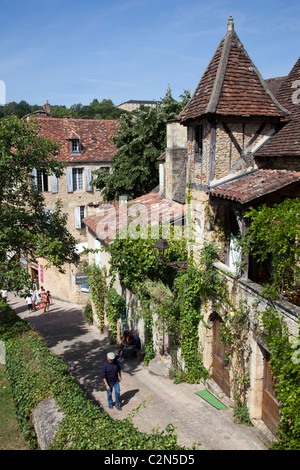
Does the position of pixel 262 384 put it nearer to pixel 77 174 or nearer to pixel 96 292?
pixel 96 292

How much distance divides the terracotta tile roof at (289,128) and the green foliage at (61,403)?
20.2ft

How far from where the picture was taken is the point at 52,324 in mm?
18172

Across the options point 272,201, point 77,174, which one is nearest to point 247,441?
point 272,201

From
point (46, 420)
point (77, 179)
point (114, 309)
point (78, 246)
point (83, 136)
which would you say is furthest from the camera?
point (83, 136)

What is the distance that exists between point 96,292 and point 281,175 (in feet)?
33.2

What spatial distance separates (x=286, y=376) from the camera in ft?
18.9

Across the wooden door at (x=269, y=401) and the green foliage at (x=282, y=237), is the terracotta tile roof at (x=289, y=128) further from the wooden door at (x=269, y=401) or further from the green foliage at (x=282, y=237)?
the wooden door at (x=269, y=401)

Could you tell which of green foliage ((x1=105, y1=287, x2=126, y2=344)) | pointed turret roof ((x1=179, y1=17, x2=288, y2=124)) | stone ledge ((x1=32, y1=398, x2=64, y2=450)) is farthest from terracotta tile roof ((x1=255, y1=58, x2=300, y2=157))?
green foliage ((x1=105, y1=287, x2=126, y2=344))

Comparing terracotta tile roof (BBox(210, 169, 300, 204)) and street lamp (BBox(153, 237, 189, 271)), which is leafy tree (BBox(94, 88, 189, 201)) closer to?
street lamp (BBox(153, 237, 189, 271))

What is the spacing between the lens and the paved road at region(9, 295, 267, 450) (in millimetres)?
7569

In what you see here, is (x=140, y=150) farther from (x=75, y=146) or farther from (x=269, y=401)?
(x=269, y=401)

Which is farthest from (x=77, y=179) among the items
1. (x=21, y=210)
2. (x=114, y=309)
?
(x=21, y=210)

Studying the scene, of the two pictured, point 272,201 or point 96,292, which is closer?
point 272,201

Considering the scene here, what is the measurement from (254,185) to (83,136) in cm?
2326
